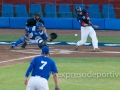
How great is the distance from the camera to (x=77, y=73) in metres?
18.3

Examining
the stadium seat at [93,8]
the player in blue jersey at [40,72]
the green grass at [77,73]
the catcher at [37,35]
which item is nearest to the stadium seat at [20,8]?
the stadium seat at [93,8]

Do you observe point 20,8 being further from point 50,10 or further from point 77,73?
point 77,73

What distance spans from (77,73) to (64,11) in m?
15.8

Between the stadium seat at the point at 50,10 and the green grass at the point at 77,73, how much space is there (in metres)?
12.4

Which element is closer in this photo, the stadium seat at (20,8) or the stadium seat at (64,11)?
the stadium seat at (64,11)

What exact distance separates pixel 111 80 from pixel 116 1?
57.6 feet

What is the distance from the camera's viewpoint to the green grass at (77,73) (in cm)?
1622

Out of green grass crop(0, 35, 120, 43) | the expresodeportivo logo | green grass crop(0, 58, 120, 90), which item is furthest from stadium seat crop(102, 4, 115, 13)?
the expresodeportivo logo

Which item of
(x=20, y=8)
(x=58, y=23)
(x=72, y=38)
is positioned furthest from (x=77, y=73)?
(x=20, y=8)

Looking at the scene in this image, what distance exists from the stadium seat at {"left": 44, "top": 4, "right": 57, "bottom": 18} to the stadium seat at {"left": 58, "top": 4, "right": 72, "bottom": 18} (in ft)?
1.17

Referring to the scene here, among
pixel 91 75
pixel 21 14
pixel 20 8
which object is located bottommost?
pixel 91 75

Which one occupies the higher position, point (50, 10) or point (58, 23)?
point (50, 10)

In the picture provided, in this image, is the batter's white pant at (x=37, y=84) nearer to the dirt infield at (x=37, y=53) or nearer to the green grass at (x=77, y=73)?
the green grass at (x=77, y=73)

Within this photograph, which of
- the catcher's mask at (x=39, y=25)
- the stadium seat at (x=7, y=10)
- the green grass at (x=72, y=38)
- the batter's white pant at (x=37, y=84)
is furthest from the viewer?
the stadium seat at (x=7, y=10)
